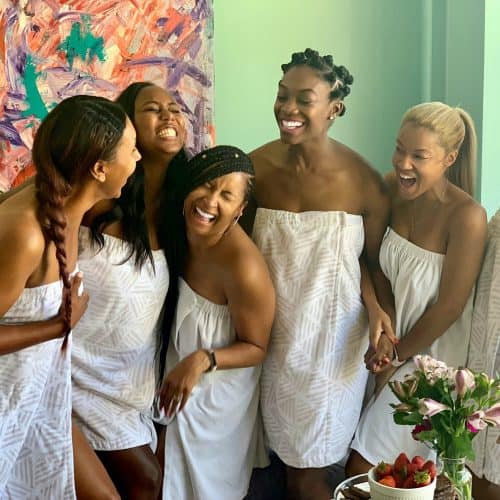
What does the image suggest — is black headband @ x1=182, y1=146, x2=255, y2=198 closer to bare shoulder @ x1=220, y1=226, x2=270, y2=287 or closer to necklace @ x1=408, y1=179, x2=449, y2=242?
bare shoulder @ x1=220, y1=226, x2=270, y2=287

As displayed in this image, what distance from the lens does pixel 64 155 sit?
1.43m

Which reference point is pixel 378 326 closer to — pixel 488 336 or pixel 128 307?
pixel 488 336

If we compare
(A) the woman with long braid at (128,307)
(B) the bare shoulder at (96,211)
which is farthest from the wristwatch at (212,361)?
(B) the bare shoulder at (96,211)

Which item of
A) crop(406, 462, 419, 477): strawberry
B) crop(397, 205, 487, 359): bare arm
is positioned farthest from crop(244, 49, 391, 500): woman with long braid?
crop(406, 462, 419, 477): strawberry

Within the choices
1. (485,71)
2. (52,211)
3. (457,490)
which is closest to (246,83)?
(485,71)

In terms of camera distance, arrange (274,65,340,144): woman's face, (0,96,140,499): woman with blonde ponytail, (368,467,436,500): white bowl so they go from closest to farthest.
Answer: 1. (368,467,436,500): white bowl
2. (0,96,140,499): woman with blonde ponytail
3. (274,65,340,144): woman's face

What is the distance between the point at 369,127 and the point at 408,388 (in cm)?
130

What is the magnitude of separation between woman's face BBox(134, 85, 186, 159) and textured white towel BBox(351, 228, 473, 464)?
56cm

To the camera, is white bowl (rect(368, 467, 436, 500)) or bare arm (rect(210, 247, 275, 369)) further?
bare arm (rect(210, 247, 275, 369))

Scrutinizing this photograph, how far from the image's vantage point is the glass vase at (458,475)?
4.43ft

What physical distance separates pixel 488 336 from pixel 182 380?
0.69 meters

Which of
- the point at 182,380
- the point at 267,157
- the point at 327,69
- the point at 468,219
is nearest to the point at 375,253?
the point at 468,219

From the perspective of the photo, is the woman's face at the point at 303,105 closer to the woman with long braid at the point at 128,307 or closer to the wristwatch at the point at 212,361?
the woman with long braid at the point at 128,307

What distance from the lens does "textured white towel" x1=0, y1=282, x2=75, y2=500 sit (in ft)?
4.83
